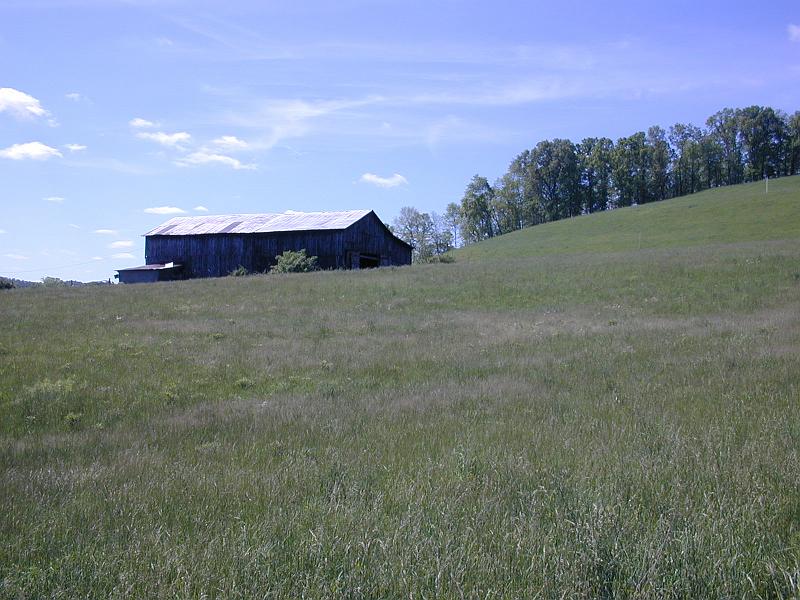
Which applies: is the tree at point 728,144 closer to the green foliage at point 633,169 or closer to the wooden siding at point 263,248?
the green foliage at point 633,169

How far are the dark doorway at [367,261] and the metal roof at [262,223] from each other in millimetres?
3663

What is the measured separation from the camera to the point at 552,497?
17.6 feet

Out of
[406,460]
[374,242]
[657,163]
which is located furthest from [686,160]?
[406,460]

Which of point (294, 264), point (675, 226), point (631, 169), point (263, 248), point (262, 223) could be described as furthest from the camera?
point (631, 169)

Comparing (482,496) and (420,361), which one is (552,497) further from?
(420,361)

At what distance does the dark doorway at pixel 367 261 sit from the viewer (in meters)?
57.2

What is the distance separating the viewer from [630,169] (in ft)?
406

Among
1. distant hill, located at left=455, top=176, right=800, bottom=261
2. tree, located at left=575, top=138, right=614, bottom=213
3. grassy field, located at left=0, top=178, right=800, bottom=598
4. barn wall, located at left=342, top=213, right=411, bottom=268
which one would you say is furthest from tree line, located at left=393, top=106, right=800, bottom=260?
grassy field, located at left=0, top=178, right=800, bottom=598

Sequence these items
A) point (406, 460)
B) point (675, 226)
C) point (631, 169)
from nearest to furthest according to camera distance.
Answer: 1. point (406, 460)
2. point (675, 226)
3. point (631, 169)

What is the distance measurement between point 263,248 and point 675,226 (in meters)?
48.4

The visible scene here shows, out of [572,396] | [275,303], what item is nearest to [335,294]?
[275,303]

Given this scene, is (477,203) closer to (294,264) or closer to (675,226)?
(675,226)

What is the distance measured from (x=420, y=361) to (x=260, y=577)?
10.7 m

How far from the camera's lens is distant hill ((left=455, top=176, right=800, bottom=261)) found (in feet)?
207
